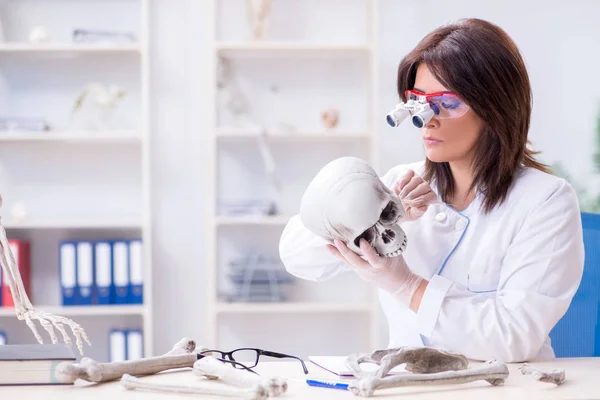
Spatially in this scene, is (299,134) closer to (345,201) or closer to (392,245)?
(392,245)

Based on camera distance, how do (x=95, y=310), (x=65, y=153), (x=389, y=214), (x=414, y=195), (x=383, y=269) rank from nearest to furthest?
(x=389, y=214)
(x=383, y=269)
(x=414, y=195)
(x=95, y=310)
(x=65, y=153)

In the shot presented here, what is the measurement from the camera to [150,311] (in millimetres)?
3488

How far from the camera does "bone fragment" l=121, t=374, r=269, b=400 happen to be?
1.15m

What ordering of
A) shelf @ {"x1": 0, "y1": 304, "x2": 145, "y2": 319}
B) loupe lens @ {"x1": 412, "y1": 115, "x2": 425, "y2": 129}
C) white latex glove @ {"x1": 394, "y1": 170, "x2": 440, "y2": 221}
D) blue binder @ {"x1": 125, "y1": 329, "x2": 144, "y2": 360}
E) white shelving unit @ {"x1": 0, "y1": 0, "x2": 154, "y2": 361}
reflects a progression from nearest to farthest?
1. loupe lens @ {"x1": 412, "y1": 115, "x2": 425, "y2": 129}
2. white latex glove @ {"x1": 394, "y1": 170, "x2": 440, "y2": 221}
3. shelf @ {"x1": 0, "y1": 304, "x2": 145, "y2": 319}
4. blue binder @ {"x1": 125, "y1": 329, "x2": 144, "y2": 360}
5. white shelving unit @ {"x1": 0, "y1": 0, "x2": 154, "y2": 361}

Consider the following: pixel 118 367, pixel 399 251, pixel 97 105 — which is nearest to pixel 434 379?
pixel 399 251

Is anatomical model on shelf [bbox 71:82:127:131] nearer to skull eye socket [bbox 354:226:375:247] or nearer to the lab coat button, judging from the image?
the lab coat button

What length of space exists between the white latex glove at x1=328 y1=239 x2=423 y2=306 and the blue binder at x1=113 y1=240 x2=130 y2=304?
2061 mm

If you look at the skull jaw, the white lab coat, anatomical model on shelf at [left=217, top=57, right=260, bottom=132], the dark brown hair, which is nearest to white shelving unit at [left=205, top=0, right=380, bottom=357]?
anatomical model on shelf at [left=217, top=57, right=260, bottom=132]

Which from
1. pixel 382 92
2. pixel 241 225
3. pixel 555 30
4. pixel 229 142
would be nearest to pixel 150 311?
pixel 241 225

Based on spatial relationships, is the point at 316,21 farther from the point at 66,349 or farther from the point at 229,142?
the point at 66,349

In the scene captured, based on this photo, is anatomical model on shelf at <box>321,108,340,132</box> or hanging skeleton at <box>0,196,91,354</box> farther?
anatomical model on shelf at <box>321,108,340,132</box>

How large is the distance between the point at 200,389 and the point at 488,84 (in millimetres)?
950

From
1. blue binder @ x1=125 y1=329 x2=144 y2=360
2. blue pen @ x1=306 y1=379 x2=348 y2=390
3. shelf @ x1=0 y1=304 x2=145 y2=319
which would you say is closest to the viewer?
blue pen @ x1=306 y1=379 x2=348 y2=390

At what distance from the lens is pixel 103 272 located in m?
3.46
